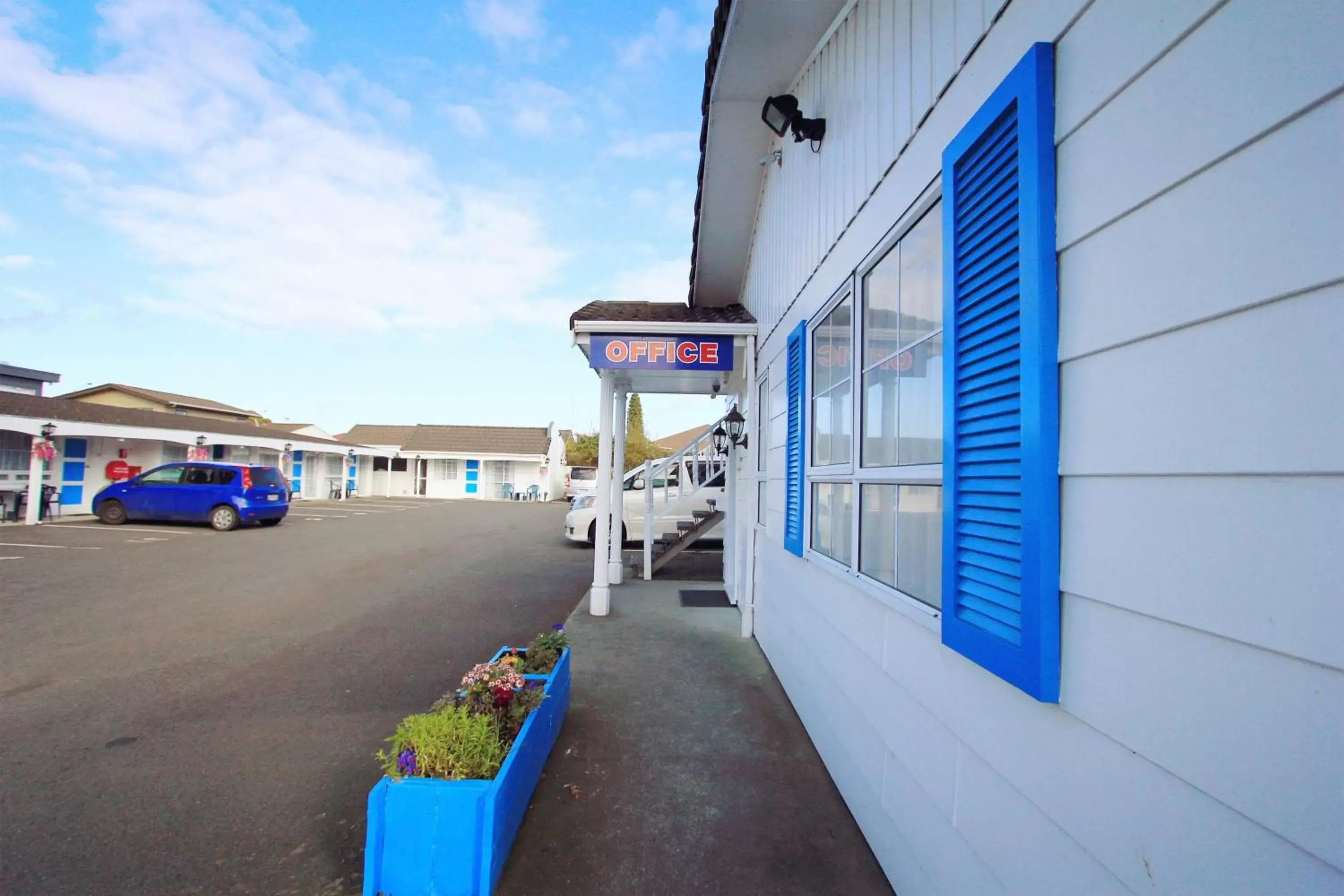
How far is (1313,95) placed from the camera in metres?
0.87

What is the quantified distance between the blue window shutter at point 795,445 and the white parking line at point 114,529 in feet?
47.1

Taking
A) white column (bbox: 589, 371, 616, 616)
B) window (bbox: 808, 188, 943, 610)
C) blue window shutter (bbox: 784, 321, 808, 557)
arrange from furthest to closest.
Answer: white column (bbox: 589, 371, 616, 616)
blue window shutter (bbox: 784, 321, 808, 557)
window (bbox: 808, 188, 943, 610)

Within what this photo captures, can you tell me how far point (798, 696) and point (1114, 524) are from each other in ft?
9.81

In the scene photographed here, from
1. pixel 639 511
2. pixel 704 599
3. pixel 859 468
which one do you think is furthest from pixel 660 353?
pixel 639 511

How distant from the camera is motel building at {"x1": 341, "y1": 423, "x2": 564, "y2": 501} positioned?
96.9 feet

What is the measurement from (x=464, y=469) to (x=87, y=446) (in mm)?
15306

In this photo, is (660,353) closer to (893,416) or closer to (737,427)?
(737,427)

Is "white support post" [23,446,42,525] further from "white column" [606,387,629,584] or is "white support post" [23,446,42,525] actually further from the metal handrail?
"white column" [606,387,629,584]

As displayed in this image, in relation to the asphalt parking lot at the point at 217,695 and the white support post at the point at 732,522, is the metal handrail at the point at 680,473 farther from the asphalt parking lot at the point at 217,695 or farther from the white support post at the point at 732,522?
the asphalt parking lot at the point at 217,695

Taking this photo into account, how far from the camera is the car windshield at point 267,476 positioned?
14305 mm

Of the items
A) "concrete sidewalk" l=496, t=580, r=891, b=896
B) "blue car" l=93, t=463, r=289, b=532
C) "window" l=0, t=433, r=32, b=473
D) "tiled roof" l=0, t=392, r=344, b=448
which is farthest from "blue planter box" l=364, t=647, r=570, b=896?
"window" l=0, t=433, r=32, b=473

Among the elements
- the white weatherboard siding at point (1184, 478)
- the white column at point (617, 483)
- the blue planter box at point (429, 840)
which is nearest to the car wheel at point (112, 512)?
the white column at point (617, 483)

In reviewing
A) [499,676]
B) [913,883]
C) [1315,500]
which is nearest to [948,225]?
[1315,500]

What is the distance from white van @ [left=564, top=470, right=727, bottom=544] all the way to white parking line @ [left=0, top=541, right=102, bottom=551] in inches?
325
